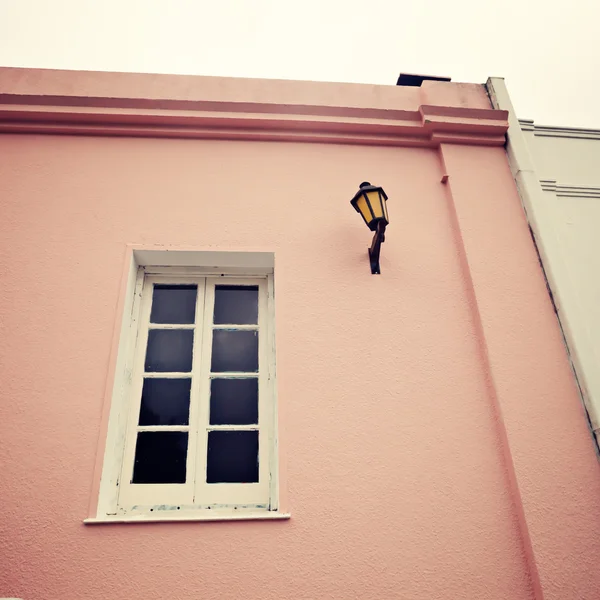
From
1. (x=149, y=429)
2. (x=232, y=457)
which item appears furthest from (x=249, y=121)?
(x=232, y=457)

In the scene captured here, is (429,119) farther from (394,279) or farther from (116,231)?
(116,231)

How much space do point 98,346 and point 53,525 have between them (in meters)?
0.97

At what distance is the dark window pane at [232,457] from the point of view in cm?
265

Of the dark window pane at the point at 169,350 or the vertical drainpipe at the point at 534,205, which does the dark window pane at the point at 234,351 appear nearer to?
the dark window pane at the point at 169,350

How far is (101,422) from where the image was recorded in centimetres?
253

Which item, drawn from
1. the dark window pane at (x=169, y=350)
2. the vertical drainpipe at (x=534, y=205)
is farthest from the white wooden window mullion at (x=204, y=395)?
the vertical drainpipe at (x=534, y=205)

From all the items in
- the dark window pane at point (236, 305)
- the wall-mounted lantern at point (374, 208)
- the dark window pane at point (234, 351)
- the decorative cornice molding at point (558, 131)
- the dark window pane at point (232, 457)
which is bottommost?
the dark window pane at point (232, 457)

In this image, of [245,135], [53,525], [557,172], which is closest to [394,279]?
[245,135]

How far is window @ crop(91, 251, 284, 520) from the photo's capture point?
8.42ft

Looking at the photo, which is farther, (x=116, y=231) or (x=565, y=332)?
(x=116, y=231)

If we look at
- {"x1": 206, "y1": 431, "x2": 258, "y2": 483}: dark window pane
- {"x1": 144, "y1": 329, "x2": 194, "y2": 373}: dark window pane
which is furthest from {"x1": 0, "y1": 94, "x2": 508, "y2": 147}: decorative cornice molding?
{"x1": 206, "y1": 431, "x2": 258, "y2": 483}: dark window pane

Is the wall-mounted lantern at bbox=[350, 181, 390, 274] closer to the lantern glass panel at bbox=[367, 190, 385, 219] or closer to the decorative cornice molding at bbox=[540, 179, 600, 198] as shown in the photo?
the lantern glass panel at bbox=[367, 190, 385, 219]

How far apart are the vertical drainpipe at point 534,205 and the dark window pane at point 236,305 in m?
2.03

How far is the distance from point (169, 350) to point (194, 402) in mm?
412
